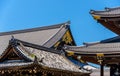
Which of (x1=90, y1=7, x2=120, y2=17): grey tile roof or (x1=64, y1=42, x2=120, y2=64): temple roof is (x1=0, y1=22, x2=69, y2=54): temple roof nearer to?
(x1=90, y1=7, x2=120, y2=17): grey tile roof

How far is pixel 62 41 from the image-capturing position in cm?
3444

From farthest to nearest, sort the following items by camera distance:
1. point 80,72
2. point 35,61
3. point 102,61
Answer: point 80,72, point 35,61, point 102,61

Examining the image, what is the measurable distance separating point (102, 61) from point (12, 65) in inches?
281

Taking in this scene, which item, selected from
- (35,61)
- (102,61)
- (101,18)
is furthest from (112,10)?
(35,61)

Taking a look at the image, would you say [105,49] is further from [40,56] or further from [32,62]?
[40,56]

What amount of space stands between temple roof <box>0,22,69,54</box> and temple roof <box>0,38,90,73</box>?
7141 millimetres

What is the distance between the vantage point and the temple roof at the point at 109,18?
55.4ft

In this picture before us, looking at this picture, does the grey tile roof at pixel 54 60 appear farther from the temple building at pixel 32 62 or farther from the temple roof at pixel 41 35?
the temple roof at pixel 41 35

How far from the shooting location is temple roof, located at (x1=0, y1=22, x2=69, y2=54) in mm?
34325

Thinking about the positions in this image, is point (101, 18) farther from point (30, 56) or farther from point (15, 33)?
point (15, 33)

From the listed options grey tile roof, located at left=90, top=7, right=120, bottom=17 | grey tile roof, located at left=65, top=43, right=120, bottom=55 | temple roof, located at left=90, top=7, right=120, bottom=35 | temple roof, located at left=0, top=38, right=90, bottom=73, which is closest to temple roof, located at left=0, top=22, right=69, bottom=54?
temple roof, located at left=0, top=38, right=90, bottom=73

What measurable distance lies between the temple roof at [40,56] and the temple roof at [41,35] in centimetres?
714

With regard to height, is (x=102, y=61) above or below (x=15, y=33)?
below

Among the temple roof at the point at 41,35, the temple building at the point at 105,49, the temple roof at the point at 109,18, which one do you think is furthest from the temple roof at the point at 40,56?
the temple roof at the point at 41,35
